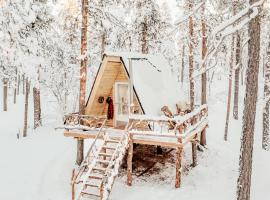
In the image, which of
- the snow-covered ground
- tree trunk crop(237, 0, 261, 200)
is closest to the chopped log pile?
the snow-covered ground

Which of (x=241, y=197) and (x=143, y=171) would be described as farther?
(x=143, y=171)

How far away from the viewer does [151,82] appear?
862 inches

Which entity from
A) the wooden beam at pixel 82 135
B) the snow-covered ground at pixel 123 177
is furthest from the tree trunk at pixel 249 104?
the wooden beam at pixel 82 135

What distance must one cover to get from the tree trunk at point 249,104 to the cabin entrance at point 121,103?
10.6m

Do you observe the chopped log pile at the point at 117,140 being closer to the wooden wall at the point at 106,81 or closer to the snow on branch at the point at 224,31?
the wooden wall at the point at 106,81

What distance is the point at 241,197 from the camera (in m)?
12.2

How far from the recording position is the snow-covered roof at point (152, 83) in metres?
20.0

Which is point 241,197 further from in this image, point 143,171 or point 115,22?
point 115,22

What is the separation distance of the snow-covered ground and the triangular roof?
12.7 feet

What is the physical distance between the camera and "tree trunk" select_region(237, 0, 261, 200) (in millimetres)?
11188

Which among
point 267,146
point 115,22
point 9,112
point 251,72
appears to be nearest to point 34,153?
point 115,22

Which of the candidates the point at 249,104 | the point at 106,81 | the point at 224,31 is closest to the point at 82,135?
the point at 106,81

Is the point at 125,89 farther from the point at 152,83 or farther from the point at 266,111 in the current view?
the point at 266,111

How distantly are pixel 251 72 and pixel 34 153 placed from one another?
18705 millimetres
